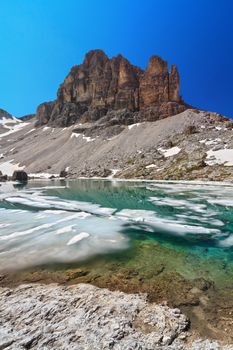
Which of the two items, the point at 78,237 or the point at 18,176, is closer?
the point at 78,237

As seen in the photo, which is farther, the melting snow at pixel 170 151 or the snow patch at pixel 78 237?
the melting snow at pixel 170 151

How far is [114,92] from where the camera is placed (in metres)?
161

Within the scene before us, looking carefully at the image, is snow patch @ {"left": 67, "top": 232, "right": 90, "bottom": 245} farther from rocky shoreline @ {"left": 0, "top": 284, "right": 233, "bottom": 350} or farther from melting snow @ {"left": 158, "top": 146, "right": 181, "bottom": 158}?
melting snow @ {"left": 158, "top": 146, "right": 181, "bottom": 158}

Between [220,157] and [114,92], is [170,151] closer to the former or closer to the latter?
[220,157]

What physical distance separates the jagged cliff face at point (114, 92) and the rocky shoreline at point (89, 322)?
128 m

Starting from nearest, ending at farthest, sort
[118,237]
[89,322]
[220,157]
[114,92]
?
[89,322], [118,237], [220,157], [114,92]

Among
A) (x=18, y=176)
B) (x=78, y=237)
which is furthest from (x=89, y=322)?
(x=18, y=176)

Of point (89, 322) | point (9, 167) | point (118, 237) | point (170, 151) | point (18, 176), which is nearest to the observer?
point (89, 322)

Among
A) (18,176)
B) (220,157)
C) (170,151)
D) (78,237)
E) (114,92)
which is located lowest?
(78,237)

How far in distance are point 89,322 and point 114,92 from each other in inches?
6513

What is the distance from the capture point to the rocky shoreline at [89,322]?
561cm

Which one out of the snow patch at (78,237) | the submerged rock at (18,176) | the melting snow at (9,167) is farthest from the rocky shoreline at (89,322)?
the melting snow at (9,167)

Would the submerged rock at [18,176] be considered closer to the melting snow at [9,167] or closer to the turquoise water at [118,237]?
the melting snow at [9,167]

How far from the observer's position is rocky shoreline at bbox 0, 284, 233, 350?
5.61 metres
